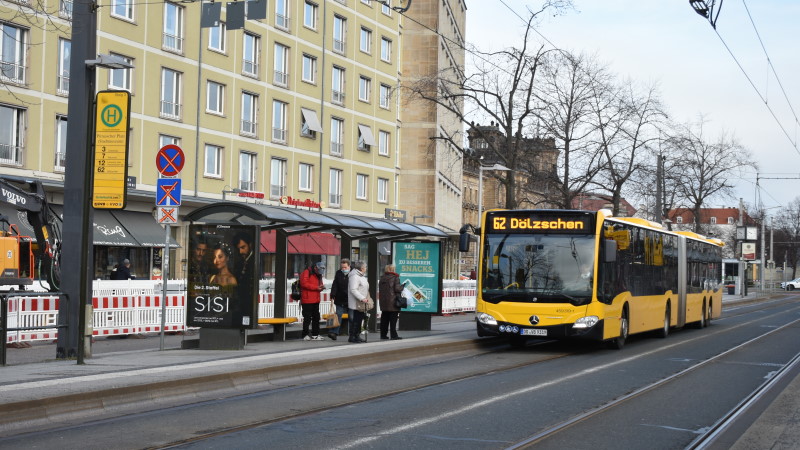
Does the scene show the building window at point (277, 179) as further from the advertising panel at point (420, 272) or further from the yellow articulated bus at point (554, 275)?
the yellow articulated bus at point (554, 275)

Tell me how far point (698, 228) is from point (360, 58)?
25.1 m

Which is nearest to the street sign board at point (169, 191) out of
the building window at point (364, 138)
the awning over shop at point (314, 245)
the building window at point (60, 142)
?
the building window at point (60, 142)

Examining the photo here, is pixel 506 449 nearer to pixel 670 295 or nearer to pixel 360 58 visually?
pixel 670 295

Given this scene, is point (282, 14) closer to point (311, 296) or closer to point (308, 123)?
point (308, 123)

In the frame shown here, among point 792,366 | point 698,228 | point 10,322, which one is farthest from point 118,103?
point 698,228

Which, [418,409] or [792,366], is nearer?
[418,409]

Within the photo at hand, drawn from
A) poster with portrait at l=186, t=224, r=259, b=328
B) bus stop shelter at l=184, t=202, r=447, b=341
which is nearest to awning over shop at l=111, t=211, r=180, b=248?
bus stop shelter at l=184, t=202, r=447, b=341

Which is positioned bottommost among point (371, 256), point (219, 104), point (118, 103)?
point (371, 256)

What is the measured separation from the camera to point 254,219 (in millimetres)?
18891

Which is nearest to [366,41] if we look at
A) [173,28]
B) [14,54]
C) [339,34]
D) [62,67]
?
[339,34]

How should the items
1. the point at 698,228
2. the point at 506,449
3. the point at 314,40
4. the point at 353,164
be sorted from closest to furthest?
the point at 506,449, the point at 314,40, the point at 353,164, the point at 698,228

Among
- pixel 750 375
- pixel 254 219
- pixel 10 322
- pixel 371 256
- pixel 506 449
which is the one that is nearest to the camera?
pixel 506 449

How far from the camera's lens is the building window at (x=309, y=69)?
55562mm

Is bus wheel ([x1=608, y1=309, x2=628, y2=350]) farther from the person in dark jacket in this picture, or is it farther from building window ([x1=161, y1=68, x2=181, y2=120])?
building window ([x1=161, y1=68, x2=181, y2=120])
